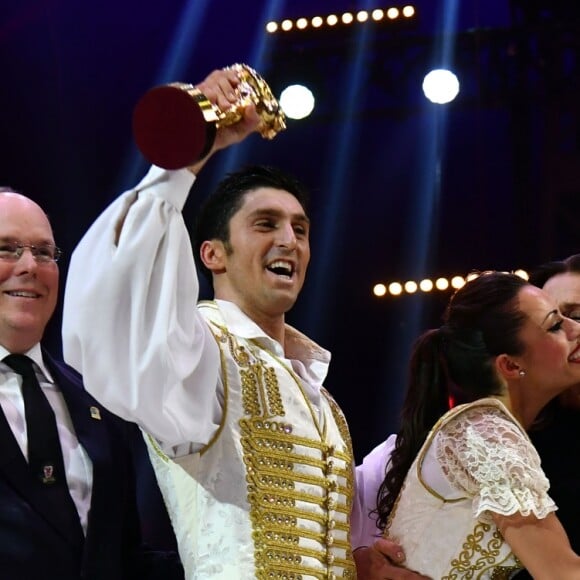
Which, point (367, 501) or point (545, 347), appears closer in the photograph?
point (545, 347)

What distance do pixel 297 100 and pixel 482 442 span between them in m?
3.42

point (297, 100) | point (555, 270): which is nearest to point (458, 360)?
point (555, 270)

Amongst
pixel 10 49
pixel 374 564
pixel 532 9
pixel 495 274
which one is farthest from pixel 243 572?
pixel 10 49

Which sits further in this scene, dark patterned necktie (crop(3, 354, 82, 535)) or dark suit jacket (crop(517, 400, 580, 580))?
dark suit jacket (crop(517, 400, 580, 580))

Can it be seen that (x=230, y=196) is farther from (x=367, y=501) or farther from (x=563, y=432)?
(x=563, y=432)

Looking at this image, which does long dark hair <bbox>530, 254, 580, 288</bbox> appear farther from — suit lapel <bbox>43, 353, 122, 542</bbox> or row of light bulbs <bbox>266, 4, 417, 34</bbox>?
row of light bulbs <bbox>266, 4, 417, 34</bbox>

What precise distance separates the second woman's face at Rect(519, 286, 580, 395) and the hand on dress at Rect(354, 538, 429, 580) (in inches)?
20.3

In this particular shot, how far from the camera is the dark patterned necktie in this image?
234 centimetres

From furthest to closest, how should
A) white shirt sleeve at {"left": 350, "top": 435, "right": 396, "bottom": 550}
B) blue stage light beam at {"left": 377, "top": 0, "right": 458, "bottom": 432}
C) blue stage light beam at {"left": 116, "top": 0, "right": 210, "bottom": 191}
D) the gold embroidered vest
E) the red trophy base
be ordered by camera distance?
blue stage light beam at {"left": 116, "top": 0, "right": 210, "bottom": 191}
blue stage light beam at {"left": 377, "top": 0, "right": 458, "bottom": 432}
white shirt sleeve at {"left": 350, "top": 435, "right": 396, "bottom": 550}
the gold embroidered vest
the red trophy base

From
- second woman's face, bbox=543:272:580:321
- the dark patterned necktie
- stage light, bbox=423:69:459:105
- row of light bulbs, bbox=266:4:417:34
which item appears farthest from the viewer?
A: row of light bulbs, bbox=266:4:417:34

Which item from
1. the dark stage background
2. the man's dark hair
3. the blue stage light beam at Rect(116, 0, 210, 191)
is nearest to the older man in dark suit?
the man's dark hair

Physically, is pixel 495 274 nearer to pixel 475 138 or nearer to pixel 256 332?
pixel 256 332

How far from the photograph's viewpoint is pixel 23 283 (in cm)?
251

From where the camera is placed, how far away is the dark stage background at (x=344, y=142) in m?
5.50
